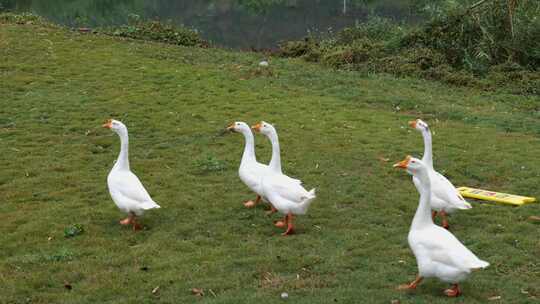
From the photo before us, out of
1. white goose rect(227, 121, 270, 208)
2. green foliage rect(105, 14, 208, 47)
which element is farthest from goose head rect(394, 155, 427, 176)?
green foliage rect(105, 14, 208, 47)

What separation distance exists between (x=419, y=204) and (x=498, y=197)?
337 centimetres

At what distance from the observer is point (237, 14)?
38.9 metres

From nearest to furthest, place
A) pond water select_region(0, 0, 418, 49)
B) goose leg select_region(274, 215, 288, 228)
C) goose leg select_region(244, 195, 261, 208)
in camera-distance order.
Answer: goose leg select_region(274, 215, 288, 228) < goose leg select_region(244, 195, 261, 208) < pond water select_region(0, 0, 418, 49)

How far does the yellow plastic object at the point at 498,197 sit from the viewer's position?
32.3ft

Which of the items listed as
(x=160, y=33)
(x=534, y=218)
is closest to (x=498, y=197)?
(x=534, y=218)

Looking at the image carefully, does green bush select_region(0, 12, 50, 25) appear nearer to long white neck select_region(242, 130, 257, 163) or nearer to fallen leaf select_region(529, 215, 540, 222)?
long white neck select_region(242, 130, 257, 163)

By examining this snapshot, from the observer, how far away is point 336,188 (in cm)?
1066

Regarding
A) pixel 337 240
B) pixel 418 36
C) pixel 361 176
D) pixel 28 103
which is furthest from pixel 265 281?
pixel 418 36

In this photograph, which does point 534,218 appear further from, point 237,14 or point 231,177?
point 237,14

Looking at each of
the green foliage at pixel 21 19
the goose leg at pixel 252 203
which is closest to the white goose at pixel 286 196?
the goose leg at pixel 252 203

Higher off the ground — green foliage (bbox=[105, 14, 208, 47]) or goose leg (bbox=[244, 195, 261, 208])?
goose leg (bbox=[244, 195, 261, 208])

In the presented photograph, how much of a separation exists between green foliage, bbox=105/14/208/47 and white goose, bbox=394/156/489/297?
18.7 metres

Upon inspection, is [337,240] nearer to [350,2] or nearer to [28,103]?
[28,103]

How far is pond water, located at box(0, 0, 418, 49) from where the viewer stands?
108 feet
